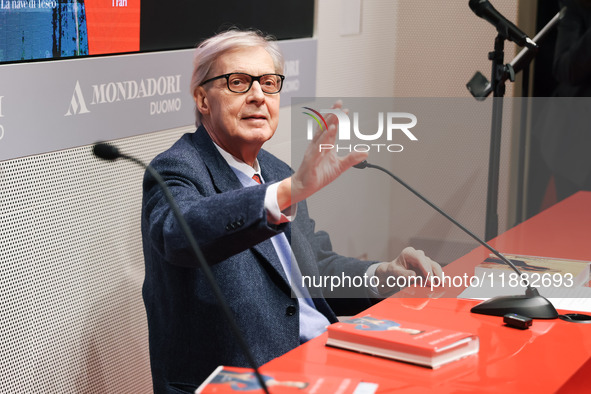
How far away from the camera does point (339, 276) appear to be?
2076 millimetres

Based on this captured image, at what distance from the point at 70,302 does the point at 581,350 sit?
144cm

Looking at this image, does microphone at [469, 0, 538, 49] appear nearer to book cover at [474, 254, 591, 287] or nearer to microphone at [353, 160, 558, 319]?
book cover at [474, 254, 591, 287]

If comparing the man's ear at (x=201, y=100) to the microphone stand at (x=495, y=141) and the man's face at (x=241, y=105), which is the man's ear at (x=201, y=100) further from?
the microphone stand at (x=495, y=141)

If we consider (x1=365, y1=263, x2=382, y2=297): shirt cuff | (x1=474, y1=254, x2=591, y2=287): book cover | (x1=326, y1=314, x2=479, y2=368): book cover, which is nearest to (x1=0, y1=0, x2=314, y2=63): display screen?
(x1=365, y1=263, x2=382, y2=297): shirt cuff

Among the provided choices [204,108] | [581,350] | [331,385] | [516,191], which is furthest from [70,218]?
→ [516,191]

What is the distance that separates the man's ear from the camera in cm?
206

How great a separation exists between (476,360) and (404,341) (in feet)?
0.50

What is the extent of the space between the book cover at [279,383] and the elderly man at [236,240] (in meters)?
0.31

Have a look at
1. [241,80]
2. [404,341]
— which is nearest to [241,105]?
[241,80]

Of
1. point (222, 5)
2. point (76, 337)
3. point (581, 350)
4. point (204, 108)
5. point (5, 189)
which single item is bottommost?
point (76, 337)

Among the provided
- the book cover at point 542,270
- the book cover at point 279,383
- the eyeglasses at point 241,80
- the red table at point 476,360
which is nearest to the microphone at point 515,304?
the red table at point 476,360

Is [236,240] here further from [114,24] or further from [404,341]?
[114,24]

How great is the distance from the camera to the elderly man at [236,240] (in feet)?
5.12

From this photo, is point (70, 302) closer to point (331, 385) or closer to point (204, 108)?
point (204, 108)
